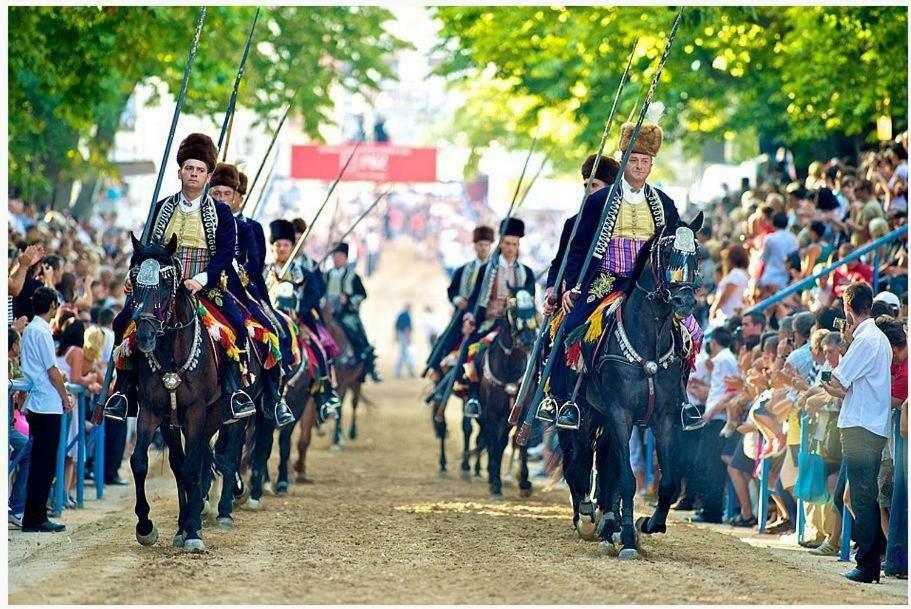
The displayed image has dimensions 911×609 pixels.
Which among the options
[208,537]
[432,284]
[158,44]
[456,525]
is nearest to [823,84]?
[158,44]

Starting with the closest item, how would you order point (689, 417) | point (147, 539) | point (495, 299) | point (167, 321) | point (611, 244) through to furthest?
point (167, 321) → point (147, 539) → point (689, 417) → point (611, 244) → point (495, 299)

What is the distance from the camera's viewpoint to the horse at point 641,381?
12.6 m

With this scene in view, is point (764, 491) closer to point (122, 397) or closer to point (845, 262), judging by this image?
point (845, 262)

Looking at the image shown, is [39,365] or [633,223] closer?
[633,223]

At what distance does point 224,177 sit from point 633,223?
12.1ft

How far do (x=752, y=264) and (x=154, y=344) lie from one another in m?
10.7

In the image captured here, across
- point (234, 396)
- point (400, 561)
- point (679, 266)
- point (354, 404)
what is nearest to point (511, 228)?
point (234, 396)

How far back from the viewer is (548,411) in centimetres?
1349

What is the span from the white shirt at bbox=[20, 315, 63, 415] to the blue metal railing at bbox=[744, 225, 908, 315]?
684 centimetres

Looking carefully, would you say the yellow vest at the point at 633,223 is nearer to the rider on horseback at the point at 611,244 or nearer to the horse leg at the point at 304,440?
the rider on horseback at the point at 611,244

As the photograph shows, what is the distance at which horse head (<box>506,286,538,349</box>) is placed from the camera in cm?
1775

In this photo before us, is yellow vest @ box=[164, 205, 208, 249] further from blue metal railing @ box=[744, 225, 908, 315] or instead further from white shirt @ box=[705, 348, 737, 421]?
blue metal railing @ box=[744, 225, 908, 315]

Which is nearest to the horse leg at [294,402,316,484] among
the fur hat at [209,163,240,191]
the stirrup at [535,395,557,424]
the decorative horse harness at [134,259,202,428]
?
the fur hat at [209,163,240,191]

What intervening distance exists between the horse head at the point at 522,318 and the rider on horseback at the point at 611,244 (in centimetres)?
409
